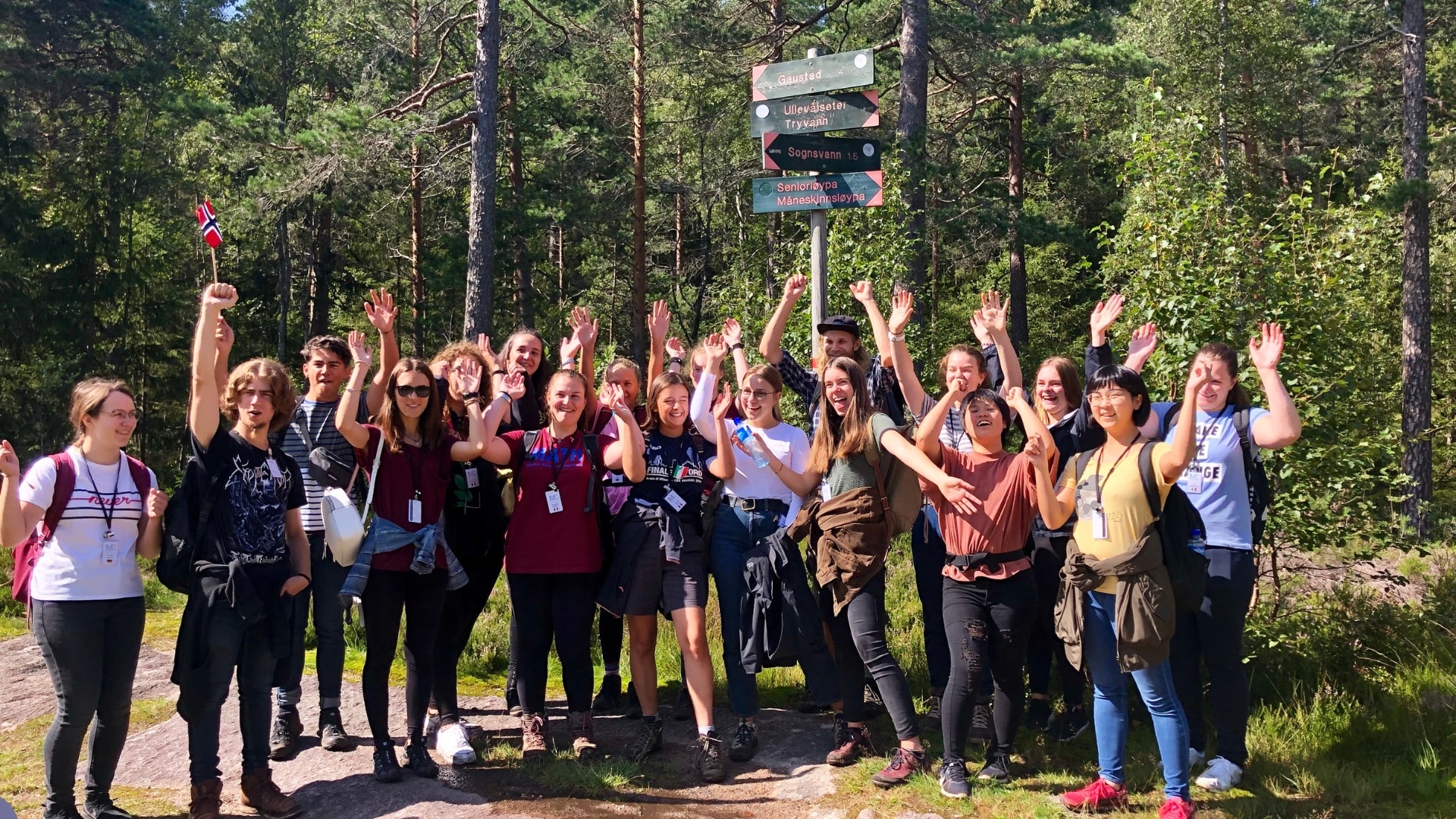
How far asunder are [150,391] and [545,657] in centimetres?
2266

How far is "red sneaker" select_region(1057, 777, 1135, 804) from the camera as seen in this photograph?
4160mm

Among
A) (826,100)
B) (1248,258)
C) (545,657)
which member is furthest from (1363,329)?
(545,657)

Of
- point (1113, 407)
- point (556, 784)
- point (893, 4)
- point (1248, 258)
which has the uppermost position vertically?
point (893, 4)

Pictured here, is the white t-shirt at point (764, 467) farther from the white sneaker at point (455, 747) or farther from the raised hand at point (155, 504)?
the raised hand at point (155, 504)

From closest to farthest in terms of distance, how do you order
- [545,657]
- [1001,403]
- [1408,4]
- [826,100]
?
[1001,403], [545,657], [826,100], [1408,4]

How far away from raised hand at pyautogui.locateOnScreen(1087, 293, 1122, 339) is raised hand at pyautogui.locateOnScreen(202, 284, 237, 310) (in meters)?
3.80

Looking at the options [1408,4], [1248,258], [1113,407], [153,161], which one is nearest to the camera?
[1113,407]

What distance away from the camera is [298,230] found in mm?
24719

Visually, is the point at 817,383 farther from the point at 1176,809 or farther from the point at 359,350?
the point at 1176,809

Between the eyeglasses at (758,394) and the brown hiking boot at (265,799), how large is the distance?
2654 mm

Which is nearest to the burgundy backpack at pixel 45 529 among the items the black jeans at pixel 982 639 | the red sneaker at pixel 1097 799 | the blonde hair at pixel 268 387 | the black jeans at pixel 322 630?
the blonde hair at pixel 268 387

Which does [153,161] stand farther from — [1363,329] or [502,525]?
[1363,329]

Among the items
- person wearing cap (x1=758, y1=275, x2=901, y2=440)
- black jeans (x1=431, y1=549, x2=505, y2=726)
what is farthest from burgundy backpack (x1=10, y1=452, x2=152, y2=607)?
person wearing cap (x1=758, y1=275, x2=901, y2=440)

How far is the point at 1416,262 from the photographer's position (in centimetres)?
1509
